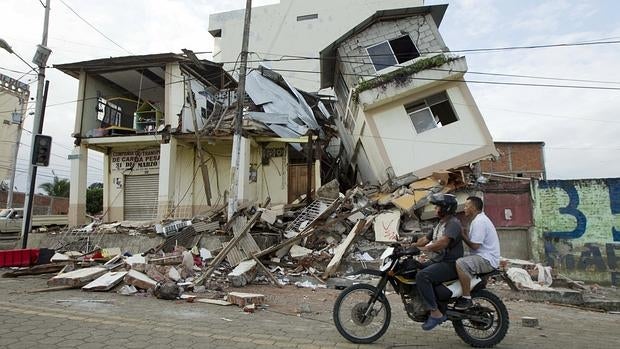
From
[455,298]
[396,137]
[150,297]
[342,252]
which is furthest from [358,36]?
[455,298]

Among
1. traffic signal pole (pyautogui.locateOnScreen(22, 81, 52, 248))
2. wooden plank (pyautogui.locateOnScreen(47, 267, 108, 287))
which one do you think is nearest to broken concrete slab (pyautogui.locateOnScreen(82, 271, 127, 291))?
wooden plank (pyautogui.locateOnScreen(47, 267, 108, 287))

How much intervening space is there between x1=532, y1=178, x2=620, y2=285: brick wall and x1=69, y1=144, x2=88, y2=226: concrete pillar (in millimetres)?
17196

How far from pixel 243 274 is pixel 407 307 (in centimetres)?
545

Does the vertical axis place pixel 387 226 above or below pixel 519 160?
below

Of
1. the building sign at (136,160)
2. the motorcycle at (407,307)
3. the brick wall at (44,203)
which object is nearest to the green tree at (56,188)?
the brick wall at (44,203)

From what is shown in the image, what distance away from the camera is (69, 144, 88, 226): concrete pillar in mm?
18266

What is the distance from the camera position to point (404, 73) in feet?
53.7

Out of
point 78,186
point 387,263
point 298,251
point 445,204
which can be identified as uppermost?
point 78,186

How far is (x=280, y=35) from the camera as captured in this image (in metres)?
37.9

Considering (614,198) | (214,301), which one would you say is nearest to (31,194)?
(214,301)

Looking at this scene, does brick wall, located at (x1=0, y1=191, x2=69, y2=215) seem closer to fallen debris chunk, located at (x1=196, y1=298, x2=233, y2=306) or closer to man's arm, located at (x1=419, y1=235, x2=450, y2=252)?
fallen debris chunk, located at (x1=196, y1=298, x2=233, y2=306)

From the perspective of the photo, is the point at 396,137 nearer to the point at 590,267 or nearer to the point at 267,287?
the point at 590,267

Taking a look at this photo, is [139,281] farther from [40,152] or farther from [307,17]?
[307,17]

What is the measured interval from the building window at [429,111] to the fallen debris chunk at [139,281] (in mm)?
11950
